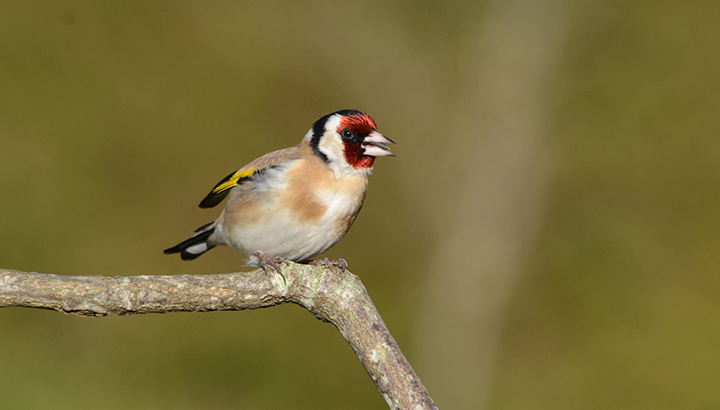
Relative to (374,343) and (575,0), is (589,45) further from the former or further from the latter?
(374,343)

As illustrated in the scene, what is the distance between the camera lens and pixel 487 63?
637 cm

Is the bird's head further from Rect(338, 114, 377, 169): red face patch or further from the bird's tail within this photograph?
the bird's tail

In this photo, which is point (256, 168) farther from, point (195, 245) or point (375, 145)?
point (195, 245)

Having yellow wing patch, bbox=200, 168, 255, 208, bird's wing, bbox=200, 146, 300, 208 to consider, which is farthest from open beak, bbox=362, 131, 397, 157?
yellow wing patch, bbox=200, 168, 255, 208

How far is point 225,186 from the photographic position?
3.14 m

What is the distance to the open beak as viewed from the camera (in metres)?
2.76

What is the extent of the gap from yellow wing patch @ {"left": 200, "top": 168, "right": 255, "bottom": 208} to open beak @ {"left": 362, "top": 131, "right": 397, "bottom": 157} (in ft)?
2.01

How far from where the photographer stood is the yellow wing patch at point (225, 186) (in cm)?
304

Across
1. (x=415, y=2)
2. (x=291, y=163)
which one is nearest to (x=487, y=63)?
(x=415, y=2)

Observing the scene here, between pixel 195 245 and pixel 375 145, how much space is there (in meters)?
1.32

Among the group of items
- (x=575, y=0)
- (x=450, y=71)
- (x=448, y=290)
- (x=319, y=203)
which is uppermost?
(x=575, y=0)

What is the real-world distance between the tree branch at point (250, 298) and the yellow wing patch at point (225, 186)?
2.85ft

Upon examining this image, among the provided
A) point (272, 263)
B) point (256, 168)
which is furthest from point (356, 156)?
point (272, 263)

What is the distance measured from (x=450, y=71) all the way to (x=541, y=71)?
0.95m
